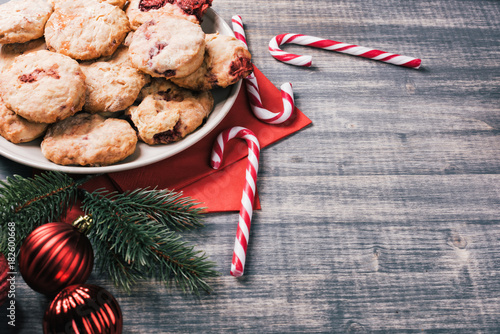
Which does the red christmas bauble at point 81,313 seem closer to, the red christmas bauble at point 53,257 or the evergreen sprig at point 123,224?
the red christmas bauble at point 53,257

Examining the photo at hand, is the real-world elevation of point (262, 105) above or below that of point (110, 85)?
below

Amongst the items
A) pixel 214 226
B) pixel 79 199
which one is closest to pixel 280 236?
pixel 214 226

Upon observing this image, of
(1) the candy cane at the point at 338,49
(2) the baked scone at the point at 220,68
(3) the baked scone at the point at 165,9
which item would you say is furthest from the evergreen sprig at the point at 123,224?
(1) the candy cane at the point at 338,49

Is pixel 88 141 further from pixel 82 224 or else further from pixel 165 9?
pixel 165 9

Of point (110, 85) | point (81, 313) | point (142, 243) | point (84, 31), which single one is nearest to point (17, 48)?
point (84, 31)

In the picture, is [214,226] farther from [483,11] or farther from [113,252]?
[483,11]

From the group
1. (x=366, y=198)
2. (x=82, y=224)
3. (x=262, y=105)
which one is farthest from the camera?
(x=262, y=105)
